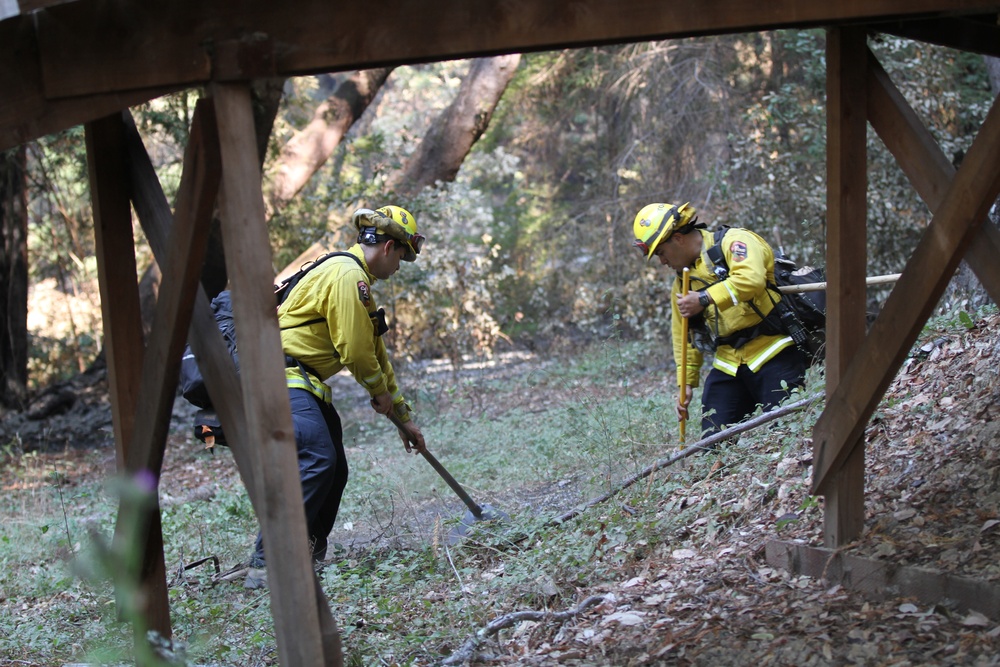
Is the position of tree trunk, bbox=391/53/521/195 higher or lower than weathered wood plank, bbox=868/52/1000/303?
higher

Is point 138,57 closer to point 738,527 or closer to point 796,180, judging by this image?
point 738,527

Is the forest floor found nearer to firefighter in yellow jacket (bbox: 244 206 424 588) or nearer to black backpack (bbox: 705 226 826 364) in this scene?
black backpack (bbox: 705 226 826 364)

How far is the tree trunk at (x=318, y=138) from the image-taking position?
495 inches

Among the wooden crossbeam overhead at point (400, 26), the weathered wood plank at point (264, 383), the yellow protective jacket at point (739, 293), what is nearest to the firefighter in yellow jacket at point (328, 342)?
the yellow protective jacket at point (739, 293)

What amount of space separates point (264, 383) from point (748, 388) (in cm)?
432

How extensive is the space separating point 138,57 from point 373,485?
518 cm

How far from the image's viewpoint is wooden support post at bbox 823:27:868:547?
3.99m

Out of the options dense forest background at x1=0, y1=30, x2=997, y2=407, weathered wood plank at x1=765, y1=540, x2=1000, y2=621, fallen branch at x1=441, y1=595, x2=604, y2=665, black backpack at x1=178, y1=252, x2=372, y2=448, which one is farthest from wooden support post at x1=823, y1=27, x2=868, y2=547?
dense forest background at x1=0, y1=30, x2=997, y2=407

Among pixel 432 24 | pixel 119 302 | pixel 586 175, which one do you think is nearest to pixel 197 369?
pixel 119 302

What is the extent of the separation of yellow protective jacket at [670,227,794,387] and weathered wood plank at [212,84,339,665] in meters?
3.74

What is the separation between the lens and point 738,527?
511cm

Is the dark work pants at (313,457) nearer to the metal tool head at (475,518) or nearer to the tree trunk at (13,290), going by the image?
the metal tool head at (475,518)

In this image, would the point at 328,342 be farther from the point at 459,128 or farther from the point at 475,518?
the point at 459,128

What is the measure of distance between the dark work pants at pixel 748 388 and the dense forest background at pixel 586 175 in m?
2.68
